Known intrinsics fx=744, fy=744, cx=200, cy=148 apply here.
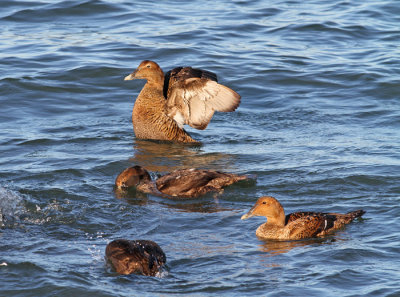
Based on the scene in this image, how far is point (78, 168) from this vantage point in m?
9.78

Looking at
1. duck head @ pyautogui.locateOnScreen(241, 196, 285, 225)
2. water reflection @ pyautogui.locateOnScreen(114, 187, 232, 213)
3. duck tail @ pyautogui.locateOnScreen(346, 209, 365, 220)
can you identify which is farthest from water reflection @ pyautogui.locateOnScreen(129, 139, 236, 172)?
duck tail @ pyautogui.locateOnScreen(346, 209, 365, 220)

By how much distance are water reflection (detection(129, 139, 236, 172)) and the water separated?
4cm

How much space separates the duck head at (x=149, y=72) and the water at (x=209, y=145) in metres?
0.93

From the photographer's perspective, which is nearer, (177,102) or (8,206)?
(8,206)

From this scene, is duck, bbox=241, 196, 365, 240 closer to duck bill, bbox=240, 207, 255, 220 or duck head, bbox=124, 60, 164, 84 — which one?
duck bill, bbox=240, 207, 255, 220

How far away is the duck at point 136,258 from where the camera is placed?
6531mm

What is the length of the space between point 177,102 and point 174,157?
1.03 m

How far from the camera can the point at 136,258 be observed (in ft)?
21.4

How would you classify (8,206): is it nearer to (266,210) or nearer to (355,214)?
(266,210)

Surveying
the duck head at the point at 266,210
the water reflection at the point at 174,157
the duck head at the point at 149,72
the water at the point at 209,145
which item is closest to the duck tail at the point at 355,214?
the water at the point at 209,145

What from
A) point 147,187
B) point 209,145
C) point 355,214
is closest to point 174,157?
point 209,145

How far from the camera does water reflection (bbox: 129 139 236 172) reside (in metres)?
10.3

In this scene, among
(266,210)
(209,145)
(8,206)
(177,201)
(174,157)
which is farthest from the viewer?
(209,145)

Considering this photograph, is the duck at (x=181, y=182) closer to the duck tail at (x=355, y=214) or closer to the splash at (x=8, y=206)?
the splash at (x=8, y=206)
